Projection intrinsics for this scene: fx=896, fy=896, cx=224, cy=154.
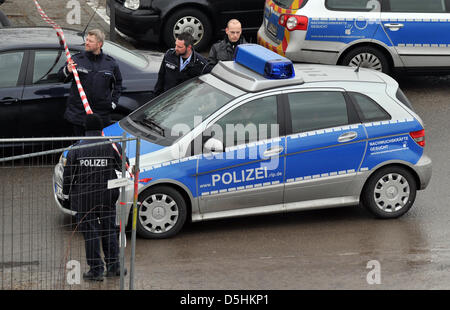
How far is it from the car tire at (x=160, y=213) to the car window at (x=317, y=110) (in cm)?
141

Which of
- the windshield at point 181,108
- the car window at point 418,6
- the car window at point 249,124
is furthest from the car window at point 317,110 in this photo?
the car window at point 418,6

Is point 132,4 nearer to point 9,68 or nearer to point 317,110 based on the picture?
point 9,68

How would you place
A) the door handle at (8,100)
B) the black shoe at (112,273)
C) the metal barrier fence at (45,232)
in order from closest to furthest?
1. the metal barrier fence at (45,232)
2. the black shoe at (112,273)
3. the door handle at (8,100)

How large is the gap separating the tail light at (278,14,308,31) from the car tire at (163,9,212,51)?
83.8 inches

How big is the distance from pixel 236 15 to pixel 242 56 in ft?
17.4

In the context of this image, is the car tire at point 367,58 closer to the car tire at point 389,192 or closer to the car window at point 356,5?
the car window at point 356,5

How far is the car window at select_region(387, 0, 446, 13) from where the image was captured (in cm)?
1302

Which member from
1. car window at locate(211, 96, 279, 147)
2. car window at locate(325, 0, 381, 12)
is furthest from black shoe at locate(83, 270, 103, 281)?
car window at locate(325, 0, 381, 12)

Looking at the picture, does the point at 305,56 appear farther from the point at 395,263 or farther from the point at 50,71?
the point at 395,263

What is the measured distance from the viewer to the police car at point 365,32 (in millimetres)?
12844

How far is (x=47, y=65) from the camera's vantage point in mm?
10688

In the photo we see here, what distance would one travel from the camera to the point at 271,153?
29.5 ft

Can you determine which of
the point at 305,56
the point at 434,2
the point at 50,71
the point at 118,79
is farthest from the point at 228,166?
the point at 434,2
